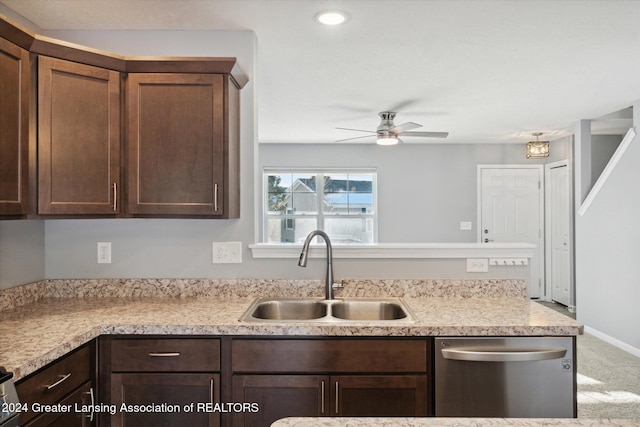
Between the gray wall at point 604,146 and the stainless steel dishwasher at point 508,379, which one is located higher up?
the gray wall at point 604,146

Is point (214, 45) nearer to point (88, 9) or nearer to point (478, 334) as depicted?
point (88, 9)

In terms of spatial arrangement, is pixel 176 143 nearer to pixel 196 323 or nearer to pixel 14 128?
pixel 14 128

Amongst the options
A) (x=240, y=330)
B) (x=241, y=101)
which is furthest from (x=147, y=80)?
(x=240, y=330)

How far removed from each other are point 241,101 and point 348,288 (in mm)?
1211

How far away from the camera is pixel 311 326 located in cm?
180

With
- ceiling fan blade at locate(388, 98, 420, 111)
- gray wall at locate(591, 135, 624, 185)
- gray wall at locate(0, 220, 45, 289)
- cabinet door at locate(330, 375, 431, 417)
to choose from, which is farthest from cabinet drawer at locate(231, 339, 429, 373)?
gray wall at locate(591, 135, 624, 185)

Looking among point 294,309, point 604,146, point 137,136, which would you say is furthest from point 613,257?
point 137,136

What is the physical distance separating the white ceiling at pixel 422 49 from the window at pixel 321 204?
1988mm

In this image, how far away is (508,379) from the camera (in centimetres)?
179

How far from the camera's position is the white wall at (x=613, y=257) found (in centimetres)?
405

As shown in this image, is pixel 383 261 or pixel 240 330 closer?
pixel 240 330

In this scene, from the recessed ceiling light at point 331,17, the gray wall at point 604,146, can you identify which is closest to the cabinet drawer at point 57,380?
Answer: the recessed ceiling light at point 331,17

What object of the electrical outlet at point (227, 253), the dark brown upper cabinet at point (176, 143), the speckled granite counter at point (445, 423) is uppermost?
the dark brown upper cabinet at point (176, 143)

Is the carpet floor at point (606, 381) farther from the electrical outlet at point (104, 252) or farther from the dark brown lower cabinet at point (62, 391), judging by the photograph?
the electrical outlet at point (104, 252)
